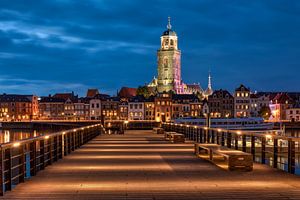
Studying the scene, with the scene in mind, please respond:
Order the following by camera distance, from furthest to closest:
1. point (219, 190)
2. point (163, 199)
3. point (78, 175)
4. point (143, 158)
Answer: point (143, 158) < point (78, 175) < point (219, 190) < point (163, 199)

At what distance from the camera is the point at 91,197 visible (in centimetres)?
1053

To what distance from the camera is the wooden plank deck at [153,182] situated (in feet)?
35.7

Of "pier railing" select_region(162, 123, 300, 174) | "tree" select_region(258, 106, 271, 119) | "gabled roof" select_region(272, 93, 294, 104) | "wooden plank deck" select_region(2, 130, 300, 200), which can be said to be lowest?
"wooden plank deck" select_region(2, 130, 300, 200)

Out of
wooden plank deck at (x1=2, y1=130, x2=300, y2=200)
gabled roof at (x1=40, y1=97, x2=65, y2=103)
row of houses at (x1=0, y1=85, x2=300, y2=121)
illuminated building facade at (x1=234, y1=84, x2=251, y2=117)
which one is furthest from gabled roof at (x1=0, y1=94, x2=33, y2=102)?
wooden plank deck at (x1=2, y1=130, x2=300, y2=200)

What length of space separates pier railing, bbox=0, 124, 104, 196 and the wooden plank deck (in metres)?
0.26

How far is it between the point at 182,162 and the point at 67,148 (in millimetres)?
5801

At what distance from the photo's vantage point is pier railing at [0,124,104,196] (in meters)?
11.6

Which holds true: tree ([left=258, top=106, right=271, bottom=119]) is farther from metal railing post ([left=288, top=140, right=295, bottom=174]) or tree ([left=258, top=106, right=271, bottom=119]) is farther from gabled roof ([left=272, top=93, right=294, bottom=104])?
metal railing post ([left=288, top=140, right=295, bottom=174])

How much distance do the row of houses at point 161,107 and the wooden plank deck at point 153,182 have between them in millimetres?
126251

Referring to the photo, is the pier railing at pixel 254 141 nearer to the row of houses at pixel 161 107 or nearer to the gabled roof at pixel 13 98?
the row of houses at pixel 161 107

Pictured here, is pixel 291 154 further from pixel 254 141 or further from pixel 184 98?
pixel 184 98

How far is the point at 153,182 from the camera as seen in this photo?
12.8 m

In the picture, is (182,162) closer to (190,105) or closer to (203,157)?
(203,157)

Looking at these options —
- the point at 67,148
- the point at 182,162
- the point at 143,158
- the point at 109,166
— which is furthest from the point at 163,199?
the point at 67,148
